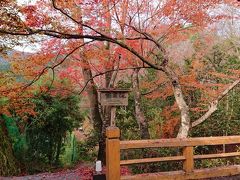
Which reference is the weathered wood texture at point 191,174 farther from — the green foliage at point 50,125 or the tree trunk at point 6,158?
the green foliage at point 50,125

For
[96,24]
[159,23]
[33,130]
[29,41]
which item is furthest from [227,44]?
[29,41]

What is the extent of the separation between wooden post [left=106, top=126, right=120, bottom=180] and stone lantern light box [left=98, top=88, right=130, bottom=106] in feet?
11.7

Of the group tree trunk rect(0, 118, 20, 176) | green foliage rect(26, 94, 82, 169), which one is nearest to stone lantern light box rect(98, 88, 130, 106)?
tree trunk rect(0, 118, 20, 176)

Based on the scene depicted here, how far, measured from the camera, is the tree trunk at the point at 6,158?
33.0ft

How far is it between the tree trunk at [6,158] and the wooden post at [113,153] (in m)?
6.40

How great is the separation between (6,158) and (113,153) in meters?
6.66

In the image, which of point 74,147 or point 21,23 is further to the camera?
point 74,147

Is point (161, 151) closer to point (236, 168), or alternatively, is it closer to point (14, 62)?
point (236, 168)

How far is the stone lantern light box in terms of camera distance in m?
8.58

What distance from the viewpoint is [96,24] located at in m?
10.6

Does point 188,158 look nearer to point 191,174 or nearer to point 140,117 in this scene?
point 191,174

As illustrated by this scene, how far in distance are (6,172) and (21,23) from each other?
604 cm

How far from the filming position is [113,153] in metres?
5.01

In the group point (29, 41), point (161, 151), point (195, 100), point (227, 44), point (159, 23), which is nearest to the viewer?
point (29, 41)
